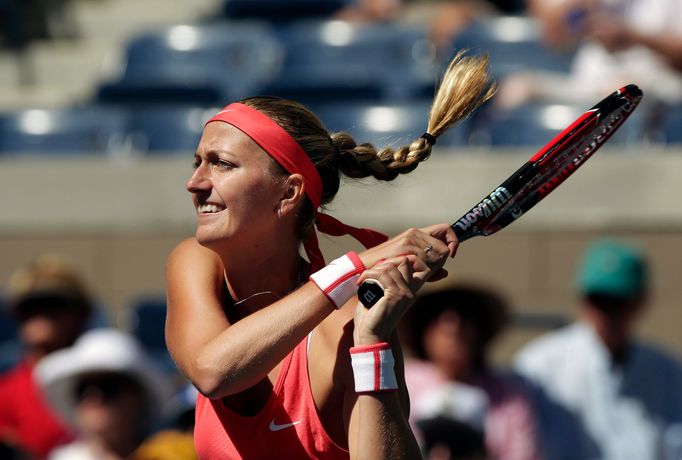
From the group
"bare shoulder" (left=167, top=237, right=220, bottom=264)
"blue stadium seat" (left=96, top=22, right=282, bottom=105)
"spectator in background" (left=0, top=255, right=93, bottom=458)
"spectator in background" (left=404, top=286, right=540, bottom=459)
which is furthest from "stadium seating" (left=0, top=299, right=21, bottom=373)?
"bare shoulder" (left=167, top=237, right=220, bottom=264)

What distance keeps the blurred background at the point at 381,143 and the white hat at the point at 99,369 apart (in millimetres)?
747

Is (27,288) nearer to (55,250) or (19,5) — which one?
(55,250)

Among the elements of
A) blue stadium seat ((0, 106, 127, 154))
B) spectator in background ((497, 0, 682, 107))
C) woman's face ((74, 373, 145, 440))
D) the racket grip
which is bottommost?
blue stadium seat ((0, 106, 127, 154))

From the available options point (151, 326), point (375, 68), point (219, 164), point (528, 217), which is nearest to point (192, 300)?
point (219, 164)

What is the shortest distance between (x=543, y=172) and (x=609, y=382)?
2491 mm

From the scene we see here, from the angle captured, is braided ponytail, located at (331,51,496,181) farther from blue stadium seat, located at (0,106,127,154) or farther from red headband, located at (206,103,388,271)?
blue stadium seat, located at (0,106,127,154)

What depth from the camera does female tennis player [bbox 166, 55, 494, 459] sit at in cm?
226

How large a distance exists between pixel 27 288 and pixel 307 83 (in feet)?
7.44

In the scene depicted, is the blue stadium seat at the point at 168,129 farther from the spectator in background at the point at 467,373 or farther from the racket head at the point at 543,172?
the racket head at the point at 543,172

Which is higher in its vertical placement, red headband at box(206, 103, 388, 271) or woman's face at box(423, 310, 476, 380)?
red headband at box(206, 103, 388, 271)

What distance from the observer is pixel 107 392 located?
4633 millimetres

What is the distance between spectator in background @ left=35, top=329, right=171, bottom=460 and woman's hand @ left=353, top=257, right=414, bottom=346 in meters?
2.35

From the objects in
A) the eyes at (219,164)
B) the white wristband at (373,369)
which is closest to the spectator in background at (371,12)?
the eyes at (219,164)

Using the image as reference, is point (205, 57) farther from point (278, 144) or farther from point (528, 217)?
point (278, 144)
